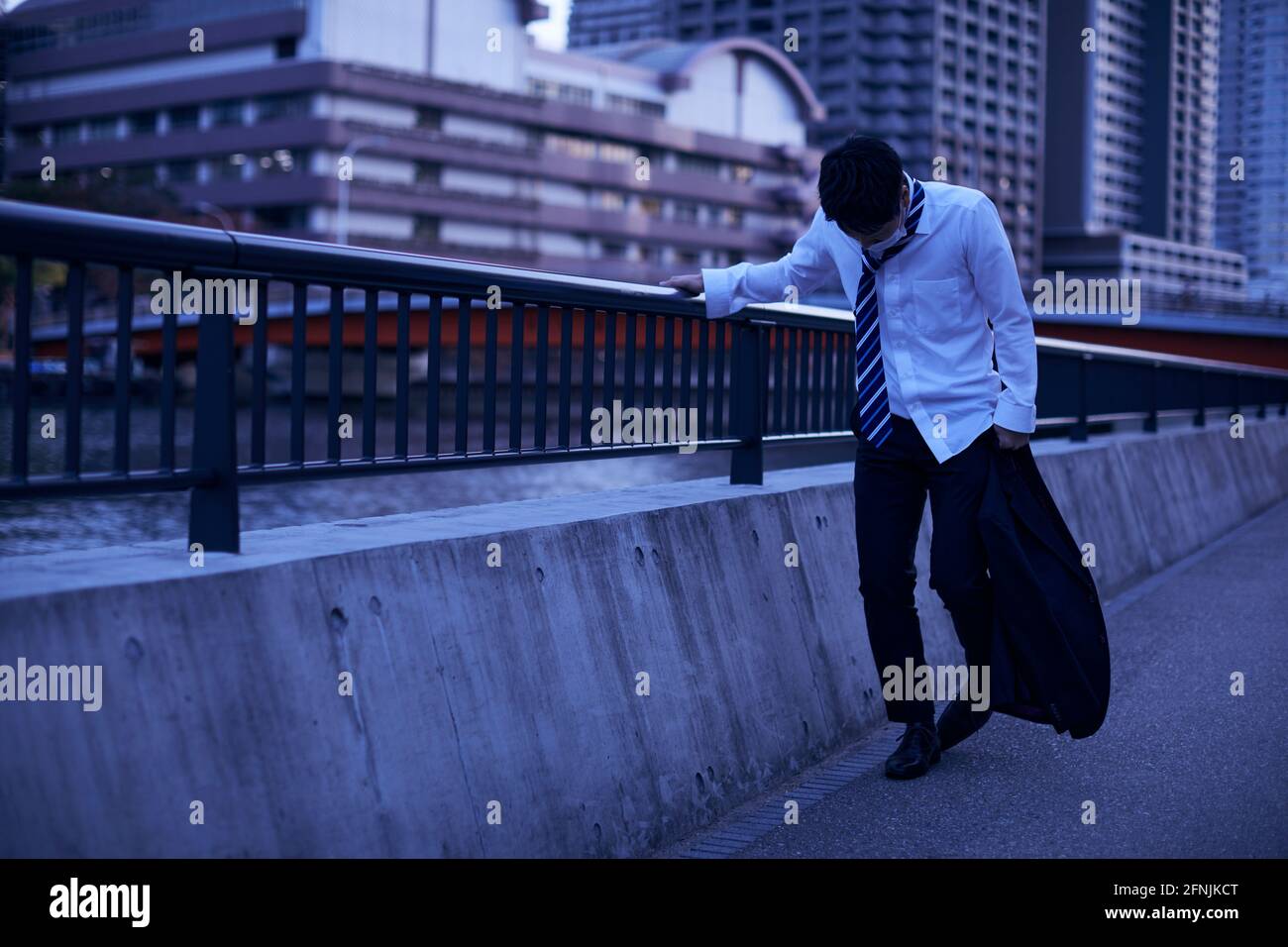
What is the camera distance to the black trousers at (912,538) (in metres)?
4.96

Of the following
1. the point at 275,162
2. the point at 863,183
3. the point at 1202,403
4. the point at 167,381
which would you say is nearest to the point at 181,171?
the point at 275,162

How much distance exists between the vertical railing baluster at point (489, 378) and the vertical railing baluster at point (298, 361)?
65cm

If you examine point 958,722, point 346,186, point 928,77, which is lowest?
point 958,722

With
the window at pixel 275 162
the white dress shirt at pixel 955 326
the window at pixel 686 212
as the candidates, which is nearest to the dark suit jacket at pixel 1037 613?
the white dress shirt at pixel 955 326

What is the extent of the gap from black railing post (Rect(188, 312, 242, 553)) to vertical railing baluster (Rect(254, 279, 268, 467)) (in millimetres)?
151

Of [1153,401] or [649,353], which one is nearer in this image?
[649,353]

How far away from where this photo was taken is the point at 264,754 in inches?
129

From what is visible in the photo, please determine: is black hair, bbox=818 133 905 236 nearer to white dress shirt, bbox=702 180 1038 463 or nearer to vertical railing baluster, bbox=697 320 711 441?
white dress shirt, bbox=702 180 1038 463

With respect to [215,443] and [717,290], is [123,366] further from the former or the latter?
[717,290]

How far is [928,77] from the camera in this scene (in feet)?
488

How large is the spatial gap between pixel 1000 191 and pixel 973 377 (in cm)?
15734

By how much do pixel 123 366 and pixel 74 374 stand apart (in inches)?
4.5

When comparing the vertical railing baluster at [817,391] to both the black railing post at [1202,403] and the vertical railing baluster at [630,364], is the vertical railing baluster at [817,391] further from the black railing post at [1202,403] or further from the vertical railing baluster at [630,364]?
the black railing post at [1202,403]

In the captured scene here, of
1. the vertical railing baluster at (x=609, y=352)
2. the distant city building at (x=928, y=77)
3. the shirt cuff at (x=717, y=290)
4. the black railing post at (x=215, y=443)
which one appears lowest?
the black railing post at (x=215, y=443)
